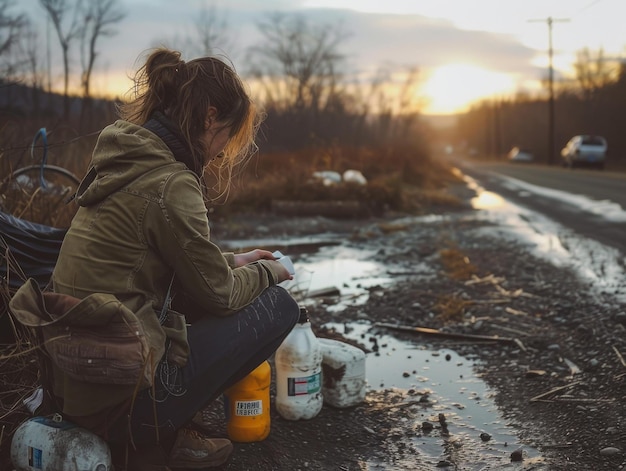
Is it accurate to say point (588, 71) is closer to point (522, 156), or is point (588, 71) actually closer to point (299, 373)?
point (522, 156)

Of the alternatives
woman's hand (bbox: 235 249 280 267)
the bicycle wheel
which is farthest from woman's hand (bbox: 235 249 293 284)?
the bicycle wheel

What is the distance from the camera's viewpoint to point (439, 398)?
145 inches

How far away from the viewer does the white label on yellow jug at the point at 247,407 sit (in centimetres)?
301

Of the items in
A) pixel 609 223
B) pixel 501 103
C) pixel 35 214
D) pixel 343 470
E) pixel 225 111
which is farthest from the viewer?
pixel 501 103

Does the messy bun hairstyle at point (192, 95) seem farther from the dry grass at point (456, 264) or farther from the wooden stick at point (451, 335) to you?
the dry grass at point (456, 264)

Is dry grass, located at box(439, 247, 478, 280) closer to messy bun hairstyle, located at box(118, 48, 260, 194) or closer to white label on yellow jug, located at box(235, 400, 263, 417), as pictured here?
white label on yellow jug, located at box(235, 400, 263, 417)

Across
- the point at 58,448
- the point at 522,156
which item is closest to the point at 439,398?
the point at 58,448

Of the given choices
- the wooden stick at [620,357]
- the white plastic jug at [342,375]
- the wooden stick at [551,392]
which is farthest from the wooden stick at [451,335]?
the white plastic jug at [342,375]

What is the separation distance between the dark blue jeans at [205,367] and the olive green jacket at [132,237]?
0.16 meters

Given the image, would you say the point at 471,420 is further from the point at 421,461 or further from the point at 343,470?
the point at 343,470

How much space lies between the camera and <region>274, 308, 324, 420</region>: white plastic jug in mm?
3191

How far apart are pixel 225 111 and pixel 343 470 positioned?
5.33 ft

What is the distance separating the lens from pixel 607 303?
213 inches

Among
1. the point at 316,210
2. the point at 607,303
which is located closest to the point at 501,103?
the point at 316,210
